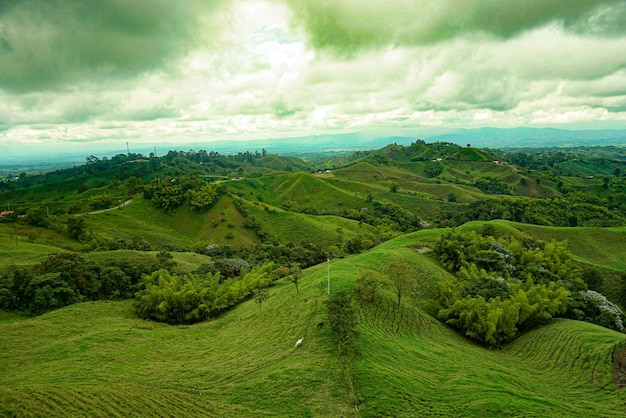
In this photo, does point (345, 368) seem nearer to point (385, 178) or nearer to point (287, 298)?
point (287, 298)

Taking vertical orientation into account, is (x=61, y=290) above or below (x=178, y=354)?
above

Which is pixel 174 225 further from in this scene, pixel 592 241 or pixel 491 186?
pixel 491 186

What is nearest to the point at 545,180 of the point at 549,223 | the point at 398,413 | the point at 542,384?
the point at 549,223

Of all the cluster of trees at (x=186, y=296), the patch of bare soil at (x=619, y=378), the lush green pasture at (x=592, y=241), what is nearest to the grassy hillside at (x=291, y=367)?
the patch of bare soil at (x=619, y=378)

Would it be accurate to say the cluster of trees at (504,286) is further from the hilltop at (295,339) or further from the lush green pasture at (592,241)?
the lush green pasture at (592,241)

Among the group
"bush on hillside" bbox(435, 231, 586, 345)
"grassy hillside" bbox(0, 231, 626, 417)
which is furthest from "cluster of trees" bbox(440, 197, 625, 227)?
"grassy hillside" bbox(0, 231, 626, 417)
